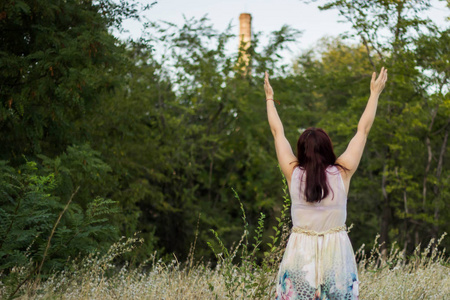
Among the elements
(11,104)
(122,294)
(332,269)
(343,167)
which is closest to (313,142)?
(343,167)

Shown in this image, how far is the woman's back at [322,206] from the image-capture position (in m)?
3.45

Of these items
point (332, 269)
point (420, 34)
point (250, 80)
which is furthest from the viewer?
point (250, 80)

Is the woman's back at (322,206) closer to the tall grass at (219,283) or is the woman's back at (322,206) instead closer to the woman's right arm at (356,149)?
the woman's right arm at (356,149)

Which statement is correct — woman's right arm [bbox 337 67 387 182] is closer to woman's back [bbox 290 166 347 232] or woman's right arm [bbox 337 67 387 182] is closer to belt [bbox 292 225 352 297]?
woman's back [bbox 290 166 347 232]

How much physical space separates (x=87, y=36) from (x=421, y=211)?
1417cm

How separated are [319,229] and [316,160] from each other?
45cm

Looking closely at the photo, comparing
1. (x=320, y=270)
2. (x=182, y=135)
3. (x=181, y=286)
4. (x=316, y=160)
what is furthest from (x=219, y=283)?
(x=182, y=135)

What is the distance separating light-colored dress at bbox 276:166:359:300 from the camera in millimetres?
3410

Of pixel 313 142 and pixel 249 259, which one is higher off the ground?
pixel 313 142

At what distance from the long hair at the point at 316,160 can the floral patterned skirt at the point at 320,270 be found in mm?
298

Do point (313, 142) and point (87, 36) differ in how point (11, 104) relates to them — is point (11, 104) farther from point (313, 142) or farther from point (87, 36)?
point (313, 142)

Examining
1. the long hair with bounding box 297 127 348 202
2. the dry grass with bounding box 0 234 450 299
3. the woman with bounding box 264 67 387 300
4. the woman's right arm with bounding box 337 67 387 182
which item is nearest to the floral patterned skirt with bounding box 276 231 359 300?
the woman with bounding box 264 67 387 300

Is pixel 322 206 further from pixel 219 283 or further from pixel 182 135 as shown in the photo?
pixel 182 135

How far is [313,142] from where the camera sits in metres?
3.46
